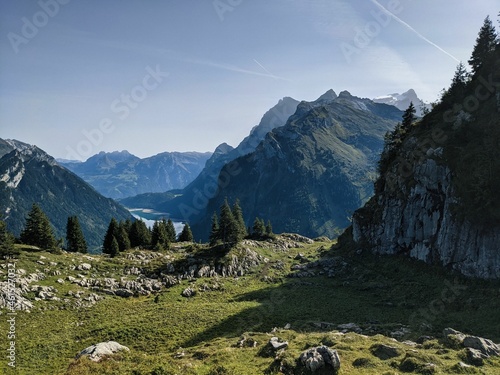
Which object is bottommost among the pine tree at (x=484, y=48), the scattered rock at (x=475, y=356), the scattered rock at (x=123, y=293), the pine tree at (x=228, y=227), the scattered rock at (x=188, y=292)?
the scattered rock at (x=123, y=293)

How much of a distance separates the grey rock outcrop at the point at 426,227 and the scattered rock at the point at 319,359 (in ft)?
116

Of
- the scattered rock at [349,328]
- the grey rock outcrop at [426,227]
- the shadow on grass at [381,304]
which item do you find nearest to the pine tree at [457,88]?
the grey rock outcrop at [426,227]

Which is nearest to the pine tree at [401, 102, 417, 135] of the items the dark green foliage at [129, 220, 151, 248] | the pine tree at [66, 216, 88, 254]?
the dark green foliage at [129, 220, 151, 248]

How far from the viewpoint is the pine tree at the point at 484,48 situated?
2630 inches

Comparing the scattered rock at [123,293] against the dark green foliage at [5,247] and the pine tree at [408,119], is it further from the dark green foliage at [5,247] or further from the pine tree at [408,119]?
the pine tree at [408,119]

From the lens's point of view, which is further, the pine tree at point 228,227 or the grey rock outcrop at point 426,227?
the pine tree at point 228,227

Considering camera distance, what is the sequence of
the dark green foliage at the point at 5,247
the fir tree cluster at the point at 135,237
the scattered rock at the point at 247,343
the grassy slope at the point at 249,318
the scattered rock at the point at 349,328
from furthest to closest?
the fir tree cluster at the point at 135,237 → the dark green foliage at the point at 5,247 → the scattered rock at the point at 349,328 → the scattered rock at the point at 247,343 → the grassy slope at the point at 249,318

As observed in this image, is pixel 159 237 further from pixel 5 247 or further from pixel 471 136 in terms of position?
pixel 471 136

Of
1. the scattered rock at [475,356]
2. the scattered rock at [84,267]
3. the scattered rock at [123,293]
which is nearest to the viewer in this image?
the scattered rock at [475,356]

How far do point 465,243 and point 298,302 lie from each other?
2844 cm

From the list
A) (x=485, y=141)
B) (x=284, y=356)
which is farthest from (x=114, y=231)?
(x=485, y=141)


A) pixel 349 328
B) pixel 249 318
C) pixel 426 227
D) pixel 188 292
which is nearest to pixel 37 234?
pixel 188 292

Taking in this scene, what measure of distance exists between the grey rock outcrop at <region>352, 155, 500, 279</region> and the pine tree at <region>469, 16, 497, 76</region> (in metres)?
28.0

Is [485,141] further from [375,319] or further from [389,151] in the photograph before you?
[375,319]
